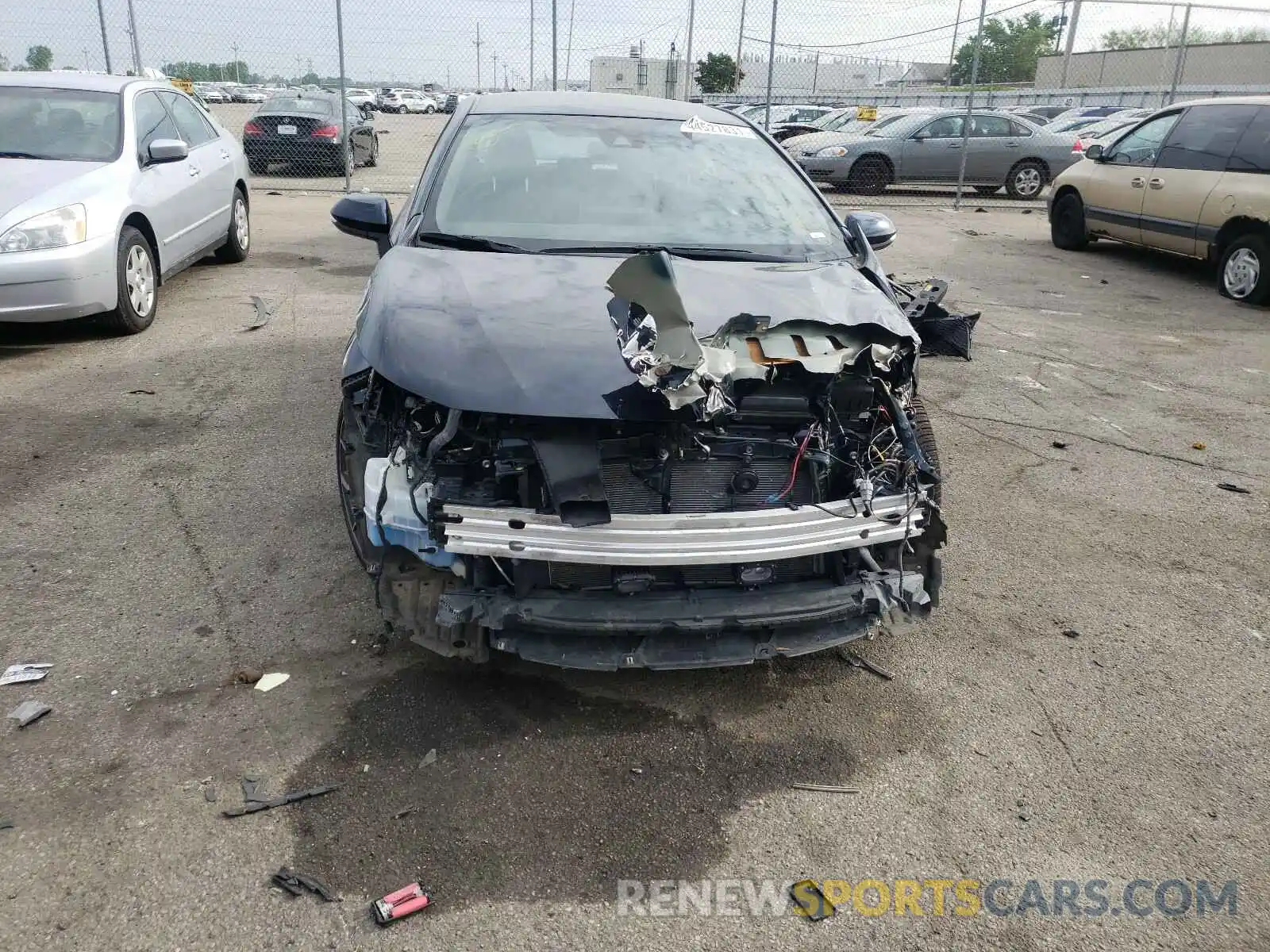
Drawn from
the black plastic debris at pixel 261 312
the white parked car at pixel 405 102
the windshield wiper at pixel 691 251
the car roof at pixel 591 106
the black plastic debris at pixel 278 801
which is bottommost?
the black plastic debris at pixel 278 801

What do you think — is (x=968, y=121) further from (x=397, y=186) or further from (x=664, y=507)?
(x=664, y=507)

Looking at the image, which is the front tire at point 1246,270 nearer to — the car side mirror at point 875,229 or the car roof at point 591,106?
the car side mirror at point 875,229

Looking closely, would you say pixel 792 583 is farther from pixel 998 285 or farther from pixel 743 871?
pixel 998 285

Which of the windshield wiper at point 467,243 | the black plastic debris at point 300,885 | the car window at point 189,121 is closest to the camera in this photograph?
the black plastic debris at point 300,885

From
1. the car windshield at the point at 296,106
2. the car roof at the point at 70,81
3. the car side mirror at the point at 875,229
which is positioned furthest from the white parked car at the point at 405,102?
the car side mirror at the point at 875,229

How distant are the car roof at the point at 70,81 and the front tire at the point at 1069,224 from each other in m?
10.0

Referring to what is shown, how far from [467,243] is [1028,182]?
15.8 m

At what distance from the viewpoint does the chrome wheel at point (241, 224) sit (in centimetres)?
872

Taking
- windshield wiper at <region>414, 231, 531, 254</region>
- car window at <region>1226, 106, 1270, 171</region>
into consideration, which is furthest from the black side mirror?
car window at <region>1226, 106, 1270, 171</region>

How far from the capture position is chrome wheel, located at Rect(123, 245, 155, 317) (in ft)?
21.3

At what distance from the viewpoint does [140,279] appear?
6668 mm

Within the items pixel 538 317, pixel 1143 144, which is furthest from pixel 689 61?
pixel 538 317

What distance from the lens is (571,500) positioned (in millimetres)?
2562

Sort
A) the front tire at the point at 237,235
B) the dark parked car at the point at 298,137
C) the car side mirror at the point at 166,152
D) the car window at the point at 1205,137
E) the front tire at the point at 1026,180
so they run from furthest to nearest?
the front tire at the point at 1026,180 → the dark parked car at the point at 298,137 → the car window at the point at 1205,137 → the front tire at the point at 237,235 → the car side mirror at the point at 166,152
